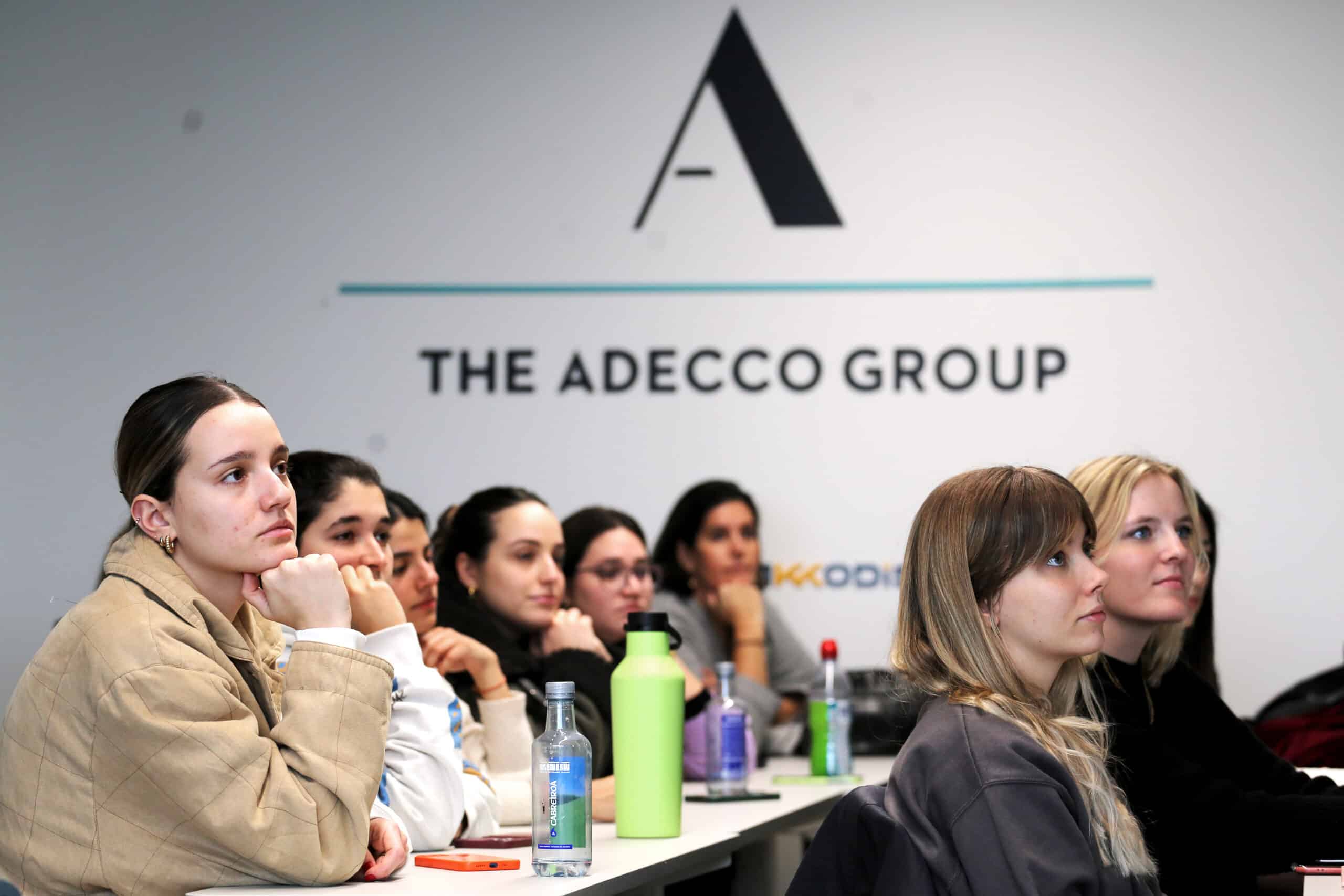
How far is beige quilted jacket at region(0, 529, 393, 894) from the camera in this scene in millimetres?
1755

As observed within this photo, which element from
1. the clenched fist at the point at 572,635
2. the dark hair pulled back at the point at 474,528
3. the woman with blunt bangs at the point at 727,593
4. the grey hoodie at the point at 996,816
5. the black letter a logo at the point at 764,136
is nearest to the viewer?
the grey hoodie at the point at 996,816

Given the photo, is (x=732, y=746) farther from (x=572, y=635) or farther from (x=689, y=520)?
(x=689, y=520)

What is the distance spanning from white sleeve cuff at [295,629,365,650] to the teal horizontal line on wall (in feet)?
10.3

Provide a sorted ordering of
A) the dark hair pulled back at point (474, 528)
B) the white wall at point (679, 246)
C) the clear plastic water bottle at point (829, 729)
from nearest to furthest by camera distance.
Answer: the dark hair pulled back at point (474, 528), the clear plastic water bottle at point (829, 729), the white wall at point (679, 246)

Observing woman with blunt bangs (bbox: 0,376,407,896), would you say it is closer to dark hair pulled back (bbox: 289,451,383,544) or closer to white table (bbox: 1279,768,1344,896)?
dark hair pulled back (bbox: 289,451,383,544)

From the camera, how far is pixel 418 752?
2.22m

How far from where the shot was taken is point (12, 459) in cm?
493

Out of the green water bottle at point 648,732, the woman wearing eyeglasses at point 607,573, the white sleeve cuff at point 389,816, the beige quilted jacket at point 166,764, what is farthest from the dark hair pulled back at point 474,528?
the beige quilted jacket at point 166,764

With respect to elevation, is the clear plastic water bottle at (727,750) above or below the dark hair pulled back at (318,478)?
below

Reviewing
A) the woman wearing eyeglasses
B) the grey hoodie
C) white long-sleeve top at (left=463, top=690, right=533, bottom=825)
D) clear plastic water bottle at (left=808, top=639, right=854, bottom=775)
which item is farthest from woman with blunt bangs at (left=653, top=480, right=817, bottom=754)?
the grey hoodie

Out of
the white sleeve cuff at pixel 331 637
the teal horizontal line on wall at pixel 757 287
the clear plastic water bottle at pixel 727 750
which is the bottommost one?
the clear plastic water bottle at pixel 727 750

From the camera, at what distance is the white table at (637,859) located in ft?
6.07

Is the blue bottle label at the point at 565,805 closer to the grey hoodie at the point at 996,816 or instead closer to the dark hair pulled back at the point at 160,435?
the grey hoodie at the point at 996,816

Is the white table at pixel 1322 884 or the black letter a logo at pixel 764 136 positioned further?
the black letter a logo at pixel 764 136
